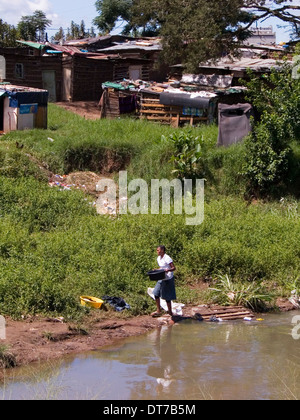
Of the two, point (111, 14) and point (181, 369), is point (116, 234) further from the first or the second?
point (111, 14)

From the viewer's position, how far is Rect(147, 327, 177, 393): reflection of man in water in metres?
8.22

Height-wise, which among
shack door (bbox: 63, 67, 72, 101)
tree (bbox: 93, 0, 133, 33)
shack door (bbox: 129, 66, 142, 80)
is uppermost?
tree (bbox: 93, 0, 133, 33)

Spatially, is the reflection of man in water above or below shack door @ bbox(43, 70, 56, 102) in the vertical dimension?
below

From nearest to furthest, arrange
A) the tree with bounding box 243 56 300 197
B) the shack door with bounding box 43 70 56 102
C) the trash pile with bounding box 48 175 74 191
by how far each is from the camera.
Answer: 1. the trash pile with bounding box 48 175 74 191
2. the tree with bounding box 243 56 300 197
3. the shack door with bounding box 43 70 56 102

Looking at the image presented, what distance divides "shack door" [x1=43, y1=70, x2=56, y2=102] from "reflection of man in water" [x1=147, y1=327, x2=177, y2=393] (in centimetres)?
2189

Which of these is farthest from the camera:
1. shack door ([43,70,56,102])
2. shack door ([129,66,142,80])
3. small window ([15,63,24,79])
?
shack door ([129,66,142,80])

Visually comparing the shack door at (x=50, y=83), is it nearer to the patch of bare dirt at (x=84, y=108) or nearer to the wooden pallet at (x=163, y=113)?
the patch of bare dirt at (x=84, y=108)

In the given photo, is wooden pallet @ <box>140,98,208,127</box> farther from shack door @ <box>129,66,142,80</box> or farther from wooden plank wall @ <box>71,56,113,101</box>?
shack door @ <box>129,66,142,80</box>

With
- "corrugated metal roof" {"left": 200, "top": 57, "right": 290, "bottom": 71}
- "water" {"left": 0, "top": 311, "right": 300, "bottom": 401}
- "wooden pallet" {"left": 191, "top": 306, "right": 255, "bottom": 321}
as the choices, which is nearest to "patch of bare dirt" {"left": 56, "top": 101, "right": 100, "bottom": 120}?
"corrugated metal roof" {"left": 200, "top": 57, "right": 290, "bottom": 71}

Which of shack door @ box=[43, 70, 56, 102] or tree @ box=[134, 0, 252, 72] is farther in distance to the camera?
shack door @ box=[43, 70, 56, 102]

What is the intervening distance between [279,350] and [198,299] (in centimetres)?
247

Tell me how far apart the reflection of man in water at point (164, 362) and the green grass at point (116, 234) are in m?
0.92

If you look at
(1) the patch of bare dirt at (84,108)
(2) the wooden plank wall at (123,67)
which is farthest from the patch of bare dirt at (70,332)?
(2) the wooden plank wall at (123,67)

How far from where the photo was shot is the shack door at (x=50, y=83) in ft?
99.0
